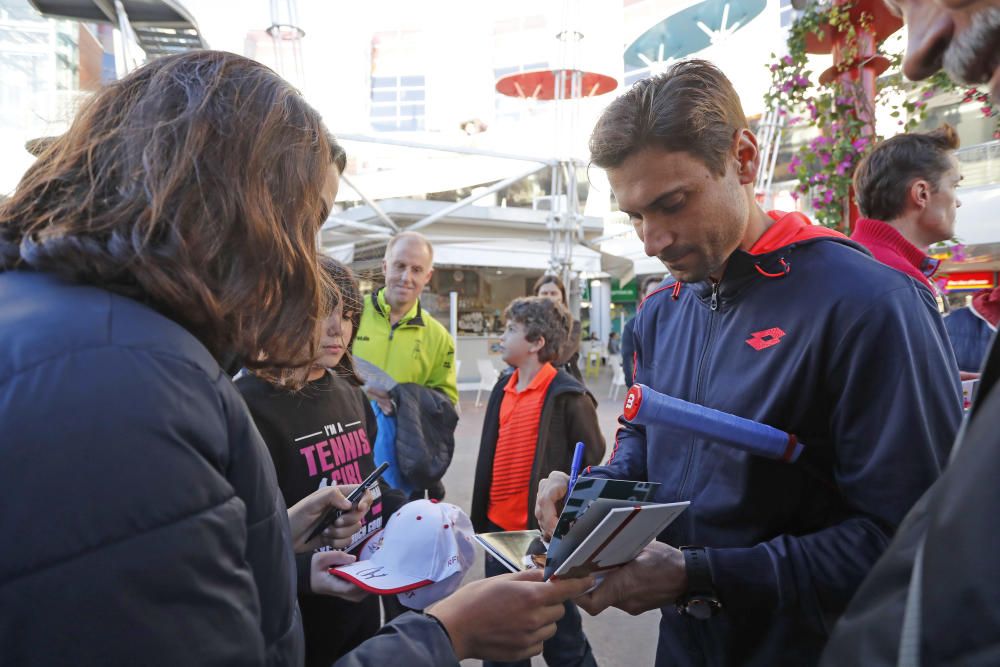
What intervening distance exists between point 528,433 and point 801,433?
1.89 m

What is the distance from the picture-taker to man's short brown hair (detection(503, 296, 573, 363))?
11.3 feet

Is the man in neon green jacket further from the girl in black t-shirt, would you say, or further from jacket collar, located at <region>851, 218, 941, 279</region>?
jacket collar, located at <region>851, 218, 941, 279</region>

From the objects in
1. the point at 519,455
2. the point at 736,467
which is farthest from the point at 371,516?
the point at 736,467

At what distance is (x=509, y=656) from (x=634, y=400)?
21.1 inches

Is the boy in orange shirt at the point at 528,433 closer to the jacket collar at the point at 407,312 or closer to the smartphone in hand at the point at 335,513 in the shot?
the jacket collar at the point at 407,312

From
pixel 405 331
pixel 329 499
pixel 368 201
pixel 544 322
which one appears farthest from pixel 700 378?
pixel 368 201

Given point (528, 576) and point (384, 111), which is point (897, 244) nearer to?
point (528, 576)

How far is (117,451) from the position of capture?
0.64 meters

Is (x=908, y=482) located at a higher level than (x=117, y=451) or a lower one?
lower

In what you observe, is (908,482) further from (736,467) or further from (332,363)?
(332,363)

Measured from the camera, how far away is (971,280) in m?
16.4

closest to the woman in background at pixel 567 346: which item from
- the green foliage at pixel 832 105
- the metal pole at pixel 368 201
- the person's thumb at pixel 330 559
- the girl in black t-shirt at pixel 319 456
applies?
the girl in black t-shirt at pixel 319 456

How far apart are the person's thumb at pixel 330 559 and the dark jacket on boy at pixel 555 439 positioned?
1.38m

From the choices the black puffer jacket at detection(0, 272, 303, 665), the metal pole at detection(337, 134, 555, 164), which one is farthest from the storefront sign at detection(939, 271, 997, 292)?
the black puffer jacket at detection(0, 272, 303, 665)
